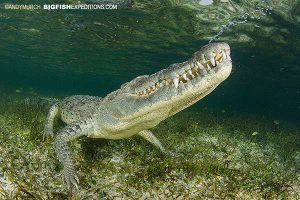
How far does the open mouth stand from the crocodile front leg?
199 centimetres

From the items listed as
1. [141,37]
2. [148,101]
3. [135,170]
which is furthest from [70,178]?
[141,37]

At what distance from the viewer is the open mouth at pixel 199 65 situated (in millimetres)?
3988

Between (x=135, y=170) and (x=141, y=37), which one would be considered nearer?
(x=135, y=170)

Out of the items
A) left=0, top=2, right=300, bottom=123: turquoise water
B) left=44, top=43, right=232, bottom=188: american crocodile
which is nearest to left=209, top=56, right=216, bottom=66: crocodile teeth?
left=44, top=43, right=232, bottom=188: american crocodile

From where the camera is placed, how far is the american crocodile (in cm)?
403

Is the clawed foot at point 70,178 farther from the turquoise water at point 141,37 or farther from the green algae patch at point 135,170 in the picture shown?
the turquoise water at point 141,37

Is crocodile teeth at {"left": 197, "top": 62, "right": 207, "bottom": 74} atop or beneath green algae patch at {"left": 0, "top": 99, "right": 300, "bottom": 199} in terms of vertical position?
atop

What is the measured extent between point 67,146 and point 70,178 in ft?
2.44

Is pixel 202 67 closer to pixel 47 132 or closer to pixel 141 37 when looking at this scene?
pixel 47 132

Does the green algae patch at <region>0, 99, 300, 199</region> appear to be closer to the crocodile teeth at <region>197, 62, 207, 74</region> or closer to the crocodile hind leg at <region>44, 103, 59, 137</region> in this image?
the crocodile hind leg at <region>44, 103, 59, 137</region>

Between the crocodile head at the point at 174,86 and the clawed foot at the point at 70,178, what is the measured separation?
1.18 meters

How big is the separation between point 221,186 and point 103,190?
198cm

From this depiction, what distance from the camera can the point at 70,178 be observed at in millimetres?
4645

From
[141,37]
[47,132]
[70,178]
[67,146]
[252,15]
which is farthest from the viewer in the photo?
[141,37]
